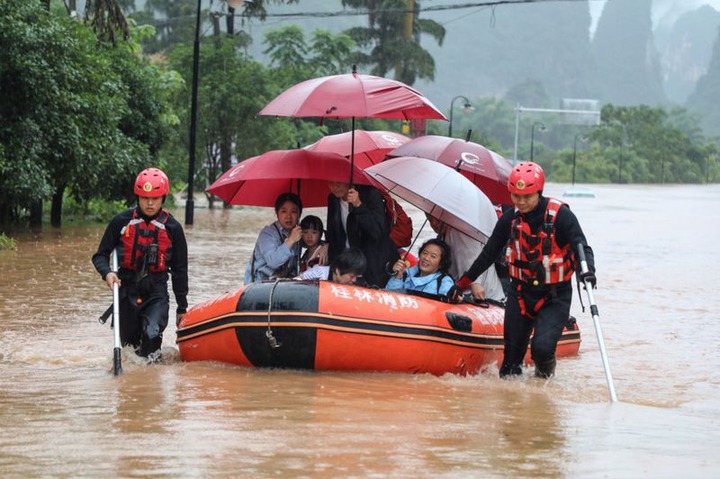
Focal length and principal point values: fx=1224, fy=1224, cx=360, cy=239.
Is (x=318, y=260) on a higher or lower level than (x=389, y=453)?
higher

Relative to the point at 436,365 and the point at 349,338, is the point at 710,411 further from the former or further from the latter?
the point at 349,338

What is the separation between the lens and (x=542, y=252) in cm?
872

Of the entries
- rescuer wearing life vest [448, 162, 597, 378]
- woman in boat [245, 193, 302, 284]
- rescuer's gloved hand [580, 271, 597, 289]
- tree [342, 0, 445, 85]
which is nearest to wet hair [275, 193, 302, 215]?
woman in boat [245, 193, 302, 284]

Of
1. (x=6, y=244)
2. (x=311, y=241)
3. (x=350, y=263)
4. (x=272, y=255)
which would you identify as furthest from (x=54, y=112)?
(x=350, y=263)

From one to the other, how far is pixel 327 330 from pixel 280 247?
1323 mm

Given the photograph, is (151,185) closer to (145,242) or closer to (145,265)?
(145,242)

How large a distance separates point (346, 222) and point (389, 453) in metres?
3.93

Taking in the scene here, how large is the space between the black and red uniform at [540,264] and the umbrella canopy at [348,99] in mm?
1626

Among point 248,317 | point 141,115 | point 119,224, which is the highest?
point 141,115

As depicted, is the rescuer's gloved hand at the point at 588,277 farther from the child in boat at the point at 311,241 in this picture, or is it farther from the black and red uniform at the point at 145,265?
the black and red uniform at the point at 145,265

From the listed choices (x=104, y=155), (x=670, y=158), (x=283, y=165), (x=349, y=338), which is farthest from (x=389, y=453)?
(x=670, y=158)

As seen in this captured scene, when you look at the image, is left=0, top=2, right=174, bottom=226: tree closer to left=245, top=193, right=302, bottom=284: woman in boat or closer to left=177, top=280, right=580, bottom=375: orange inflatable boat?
left=245, top=193, right=302, bottom=284: woman in boat

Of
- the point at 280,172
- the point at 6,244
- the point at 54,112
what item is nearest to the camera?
the point at 280,172

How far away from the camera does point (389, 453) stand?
257 inches
